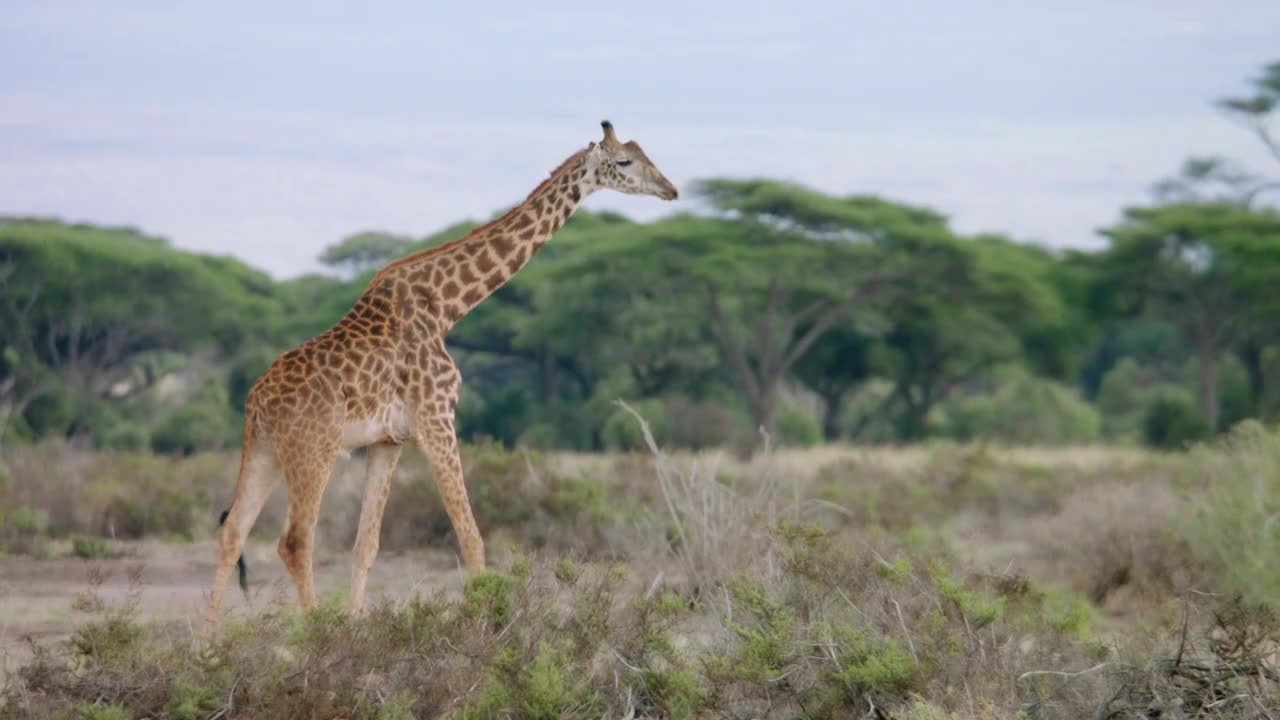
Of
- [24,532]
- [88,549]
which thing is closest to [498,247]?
[88,549]

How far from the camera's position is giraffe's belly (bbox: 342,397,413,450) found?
22.8ft

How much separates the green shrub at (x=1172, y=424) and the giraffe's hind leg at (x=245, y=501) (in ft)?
81.7

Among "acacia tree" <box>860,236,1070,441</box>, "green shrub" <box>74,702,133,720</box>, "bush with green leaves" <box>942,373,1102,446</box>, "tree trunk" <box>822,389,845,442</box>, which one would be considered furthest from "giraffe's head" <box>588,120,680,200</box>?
"tree trunk" <box>822,389,845,442</box>

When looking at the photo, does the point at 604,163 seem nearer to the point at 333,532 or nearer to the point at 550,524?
the point at 550,524

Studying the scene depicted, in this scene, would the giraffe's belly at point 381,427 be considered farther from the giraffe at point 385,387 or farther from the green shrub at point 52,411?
the green shrub at point 52,411

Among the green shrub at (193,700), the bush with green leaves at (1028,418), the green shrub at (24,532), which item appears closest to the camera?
the green shrub at (193,700)

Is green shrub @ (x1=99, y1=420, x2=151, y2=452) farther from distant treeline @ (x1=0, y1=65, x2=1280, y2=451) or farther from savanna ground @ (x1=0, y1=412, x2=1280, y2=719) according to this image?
savanna ground @ (x1=0, y1=412, x2=1280, y2=719)

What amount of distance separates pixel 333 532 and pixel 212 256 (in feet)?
92.6

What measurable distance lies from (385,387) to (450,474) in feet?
1.41

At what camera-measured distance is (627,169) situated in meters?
7.31

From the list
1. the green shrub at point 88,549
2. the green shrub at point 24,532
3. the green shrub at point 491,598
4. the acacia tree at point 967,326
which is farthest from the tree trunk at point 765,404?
the green shrub at point 491,598

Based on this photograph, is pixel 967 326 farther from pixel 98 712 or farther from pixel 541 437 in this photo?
pixel 98 712

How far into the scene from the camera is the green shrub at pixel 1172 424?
30656mm

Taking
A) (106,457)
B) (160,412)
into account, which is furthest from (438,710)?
(160,412)
